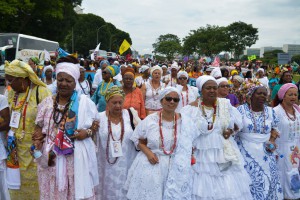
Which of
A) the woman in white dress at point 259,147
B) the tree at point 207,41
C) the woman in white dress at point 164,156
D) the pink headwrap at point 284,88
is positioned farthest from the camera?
the tree at point 207,41

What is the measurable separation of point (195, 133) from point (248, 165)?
3.87 feet

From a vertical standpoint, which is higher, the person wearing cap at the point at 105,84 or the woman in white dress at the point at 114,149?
the person wearing cap at the point at 105,84

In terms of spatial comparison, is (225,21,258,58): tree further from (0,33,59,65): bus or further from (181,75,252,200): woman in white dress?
(181,75,252,200): woman in white dress

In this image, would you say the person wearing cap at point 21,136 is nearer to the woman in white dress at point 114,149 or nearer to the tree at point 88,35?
the woman in white dress at point 114,149

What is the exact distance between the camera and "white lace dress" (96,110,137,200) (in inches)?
173

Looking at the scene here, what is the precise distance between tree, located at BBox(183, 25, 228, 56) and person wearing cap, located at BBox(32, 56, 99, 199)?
64.0 meters

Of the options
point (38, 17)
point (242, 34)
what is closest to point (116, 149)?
point (38, 17)

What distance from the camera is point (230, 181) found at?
436cm

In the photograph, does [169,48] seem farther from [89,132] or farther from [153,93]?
[89,132]

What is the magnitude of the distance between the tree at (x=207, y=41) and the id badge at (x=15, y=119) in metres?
63.9

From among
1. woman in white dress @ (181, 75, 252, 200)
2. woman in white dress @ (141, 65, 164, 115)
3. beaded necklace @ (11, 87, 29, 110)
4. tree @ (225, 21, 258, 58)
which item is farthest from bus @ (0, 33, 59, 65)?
tree @ (225, 21, 258, 58)

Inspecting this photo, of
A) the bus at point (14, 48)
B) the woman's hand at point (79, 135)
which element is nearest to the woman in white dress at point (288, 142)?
the woman's hand at point (79, 135)

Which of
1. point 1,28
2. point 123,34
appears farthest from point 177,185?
point 123,34

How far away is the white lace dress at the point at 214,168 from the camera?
14.1 feet
